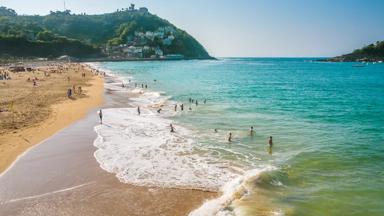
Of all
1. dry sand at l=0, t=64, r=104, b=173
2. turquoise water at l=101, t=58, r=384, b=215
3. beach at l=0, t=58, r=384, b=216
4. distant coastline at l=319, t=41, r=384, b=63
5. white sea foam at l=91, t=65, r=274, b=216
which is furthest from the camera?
distant coastline at l=319, t=41, r=384, b=63

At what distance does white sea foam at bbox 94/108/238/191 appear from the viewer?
1817 centimetres

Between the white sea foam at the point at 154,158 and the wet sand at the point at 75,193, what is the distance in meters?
0.80

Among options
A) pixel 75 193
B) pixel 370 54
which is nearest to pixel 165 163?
pixel 75 193

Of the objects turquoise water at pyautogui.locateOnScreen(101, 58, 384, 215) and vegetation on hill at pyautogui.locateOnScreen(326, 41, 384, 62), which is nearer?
turquoise water at pyautogui.locateOnScreen(101, 58, 384, 215)

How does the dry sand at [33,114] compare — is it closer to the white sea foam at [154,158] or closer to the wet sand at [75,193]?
the wet sand at [75,193]

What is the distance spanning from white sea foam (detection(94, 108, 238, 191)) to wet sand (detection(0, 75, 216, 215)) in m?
0.80

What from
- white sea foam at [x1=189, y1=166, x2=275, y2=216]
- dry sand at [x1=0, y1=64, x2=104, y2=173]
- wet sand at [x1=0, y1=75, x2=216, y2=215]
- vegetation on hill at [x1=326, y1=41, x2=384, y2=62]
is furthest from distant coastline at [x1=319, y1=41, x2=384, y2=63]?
wet sand at [x1=0, y1=75, x2=216, y2=215]

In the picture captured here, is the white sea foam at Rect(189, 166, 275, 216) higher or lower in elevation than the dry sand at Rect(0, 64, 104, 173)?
lower

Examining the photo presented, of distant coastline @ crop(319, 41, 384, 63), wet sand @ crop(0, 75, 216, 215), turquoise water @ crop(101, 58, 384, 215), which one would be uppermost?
distant coastline @ crop(319, 41, 384, 63)

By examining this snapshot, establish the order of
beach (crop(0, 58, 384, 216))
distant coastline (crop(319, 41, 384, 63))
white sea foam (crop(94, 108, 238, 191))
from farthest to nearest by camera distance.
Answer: distant coastline (crop(319, 41, 384, 63)), white sea foam (crop(94, 108, 238, 191)), beach (crop(0, 58, 384, 216))

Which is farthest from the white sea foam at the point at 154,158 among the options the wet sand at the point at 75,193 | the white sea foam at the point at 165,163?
the wet sand at the point at 75,193

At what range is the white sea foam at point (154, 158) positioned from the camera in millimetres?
18172

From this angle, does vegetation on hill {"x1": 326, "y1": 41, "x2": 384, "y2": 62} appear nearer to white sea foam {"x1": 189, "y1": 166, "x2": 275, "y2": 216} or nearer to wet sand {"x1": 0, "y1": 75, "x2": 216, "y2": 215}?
white sea foam {"x1": 189, "y1": 166, "x2": 275, "y2": 216}

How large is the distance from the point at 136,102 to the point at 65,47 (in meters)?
155
